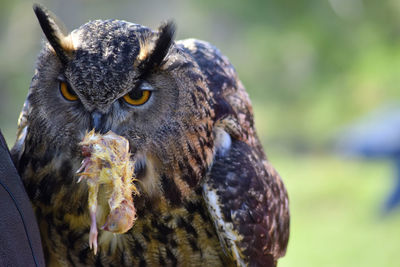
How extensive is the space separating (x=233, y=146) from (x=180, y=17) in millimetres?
9916

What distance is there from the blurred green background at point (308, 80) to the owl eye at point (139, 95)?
4731mm

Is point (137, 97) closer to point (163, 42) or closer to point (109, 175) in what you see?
point (163, 42)

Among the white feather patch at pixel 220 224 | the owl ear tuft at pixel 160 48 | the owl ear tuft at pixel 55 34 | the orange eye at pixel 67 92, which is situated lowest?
the white feather patch at pixel 220 224

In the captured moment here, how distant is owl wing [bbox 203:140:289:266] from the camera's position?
82.4 inches

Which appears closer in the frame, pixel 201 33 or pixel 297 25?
pixel 297 25

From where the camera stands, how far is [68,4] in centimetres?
1076

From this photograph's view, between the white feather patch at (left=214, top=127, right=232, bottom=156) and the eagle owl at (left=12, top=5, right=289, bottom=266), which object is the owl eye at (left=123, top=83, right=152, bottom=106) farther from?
the white feather patch at (left=214, top=127, right=232, bottom=156)

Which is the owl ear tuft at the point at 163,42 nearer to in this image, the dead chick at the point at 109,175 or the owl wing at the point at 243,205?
the dead chick at the point at 109,175

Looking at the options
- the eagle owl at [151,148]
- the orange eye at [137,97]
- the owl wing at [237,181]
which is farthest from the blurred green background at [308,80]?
the orange eye at [137,97]

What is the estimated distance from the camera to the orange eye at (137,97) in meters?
1.83

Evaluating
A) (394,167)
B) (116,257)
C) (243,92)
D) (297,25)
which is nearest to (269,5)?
(297,25)

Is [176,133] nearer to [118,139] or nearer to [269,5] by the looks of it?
[118,139]

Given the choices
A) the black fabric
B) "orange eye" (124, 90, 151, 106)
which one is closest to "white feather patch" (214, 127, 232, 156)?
"orange eye" (124, 90, 151, 106)

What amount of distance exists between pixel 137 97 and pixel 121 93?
0.29ft
